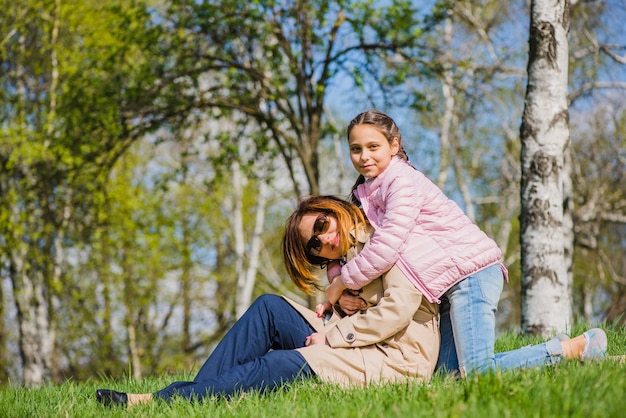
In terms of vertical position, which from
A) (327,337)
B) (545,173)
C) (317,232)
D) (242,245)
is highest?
(545,173)

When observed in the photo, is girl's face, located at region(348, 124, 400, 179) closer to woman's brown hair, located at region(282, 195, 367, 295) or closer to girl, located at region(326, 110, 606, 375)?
girl, located at region(326, 110, 606, 375)

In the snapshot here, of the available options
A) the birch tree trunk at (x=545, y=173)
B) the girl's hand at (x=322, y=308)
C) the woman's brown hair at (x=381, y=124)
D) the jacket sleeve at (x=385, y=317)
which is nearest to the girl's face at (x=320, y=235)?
the girl's hand at (x=322, y=308)

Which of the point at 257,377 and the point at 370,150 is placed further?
the point at 370,150

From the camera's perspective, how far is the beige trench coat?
3.37 metres

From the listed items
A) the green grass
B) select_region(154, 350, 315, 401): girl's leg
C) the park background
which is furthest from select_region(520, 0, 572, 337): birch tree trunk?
select_region(154, 350, 315, 401): girl's leg

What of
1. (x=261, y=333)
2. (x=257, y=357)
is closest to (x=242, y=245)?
(x=261, y=333)

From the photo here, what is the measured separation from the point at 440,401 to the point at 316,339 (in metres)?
1.11

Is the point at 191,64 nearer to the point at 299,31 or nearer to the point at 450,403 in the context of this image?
the point at 299,31

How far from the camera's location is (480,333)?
339 centimetres

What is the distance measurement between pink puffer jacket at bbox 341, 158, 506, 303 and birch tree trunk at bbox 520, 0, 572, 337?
223cm

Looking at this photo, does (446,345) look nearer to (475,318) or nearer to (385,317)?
(475,318)

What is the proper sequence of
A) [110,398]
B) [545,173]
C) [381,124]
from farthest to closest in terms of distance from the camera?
1. [545,173]
2. [381,124]
3. [110,398]

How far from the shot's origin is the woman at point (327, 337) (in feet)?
11.0

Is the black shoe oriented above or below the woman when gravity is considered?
below
